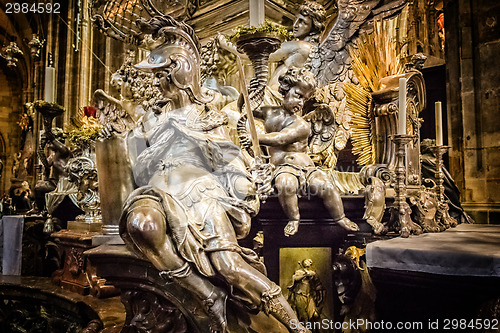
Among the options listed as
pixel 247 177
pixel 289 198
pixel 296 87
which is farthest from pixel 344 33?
pixel 247 177

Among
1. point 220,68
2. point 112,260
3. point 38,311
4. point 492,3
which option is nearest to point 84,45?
point 220,68

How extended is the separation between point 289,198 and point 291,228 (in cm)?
16

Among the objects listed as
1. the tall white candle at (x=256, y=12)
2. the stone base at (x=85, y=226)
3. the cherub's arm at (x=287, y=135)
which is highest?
the tall white candle at (x=256, y=12)

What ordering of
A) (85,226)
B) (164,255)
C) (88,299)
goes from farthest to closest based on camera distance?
(85,226), (88,299), (164,255)

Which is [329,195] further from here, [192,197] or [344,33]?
[344,33]

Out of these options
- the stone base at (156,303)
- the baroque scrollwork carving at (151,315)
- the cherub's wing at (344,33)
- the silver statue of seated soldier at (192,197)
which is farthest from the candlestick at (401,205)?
the cherub's wing at (344,33)

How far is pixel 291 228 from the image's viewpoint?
2.18m

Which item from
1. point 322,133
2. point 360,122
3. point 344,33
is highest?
point 344,33

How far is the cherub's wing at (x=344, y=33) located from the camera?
3480mm

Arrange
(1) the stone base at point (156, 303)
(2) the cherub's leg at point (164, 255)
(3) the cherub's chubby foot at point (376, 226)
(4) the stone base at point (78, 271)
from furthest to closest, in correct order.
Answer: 1. (4) the stone base at point (78, 271)
2. (3) the cherub's chubby foot at point (376, 226)
3. (1) the stone base at point (156, 303)
4. (2) the cherub's leg at point (164, 255)

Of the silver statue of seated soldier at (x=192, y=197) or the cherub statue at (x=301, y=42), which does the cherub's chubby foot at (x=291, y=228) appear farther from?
the cherub statue at (x=301, y=42)

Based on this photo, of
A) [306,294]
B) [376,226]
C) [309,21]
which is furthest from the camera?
[309,21]

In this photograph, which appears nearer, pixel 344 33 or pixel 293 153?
pixel 293 153

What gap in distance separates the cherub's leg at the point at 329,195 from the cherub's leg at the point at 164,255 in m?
0.90
